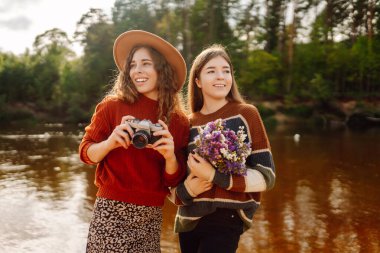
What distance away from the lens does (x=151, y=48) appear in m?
2.67

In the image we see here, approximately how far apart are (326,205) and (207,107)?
6.04 meters

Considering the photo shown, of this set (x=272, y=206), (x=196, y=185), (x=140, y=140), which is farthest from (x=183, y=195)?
(x=272, y=206)

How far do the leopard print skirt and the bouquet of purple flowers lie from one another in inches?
20.1

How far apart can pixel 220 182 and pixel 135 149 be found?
0.55m

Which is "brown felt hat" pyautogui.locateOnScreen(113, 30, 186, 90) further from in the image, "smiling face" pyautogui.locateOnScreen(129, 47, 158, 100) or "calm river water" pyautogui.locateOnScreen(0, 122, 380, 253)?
"calm river water" pyautogui.locateOnScreen(0, 122, 380, 253)

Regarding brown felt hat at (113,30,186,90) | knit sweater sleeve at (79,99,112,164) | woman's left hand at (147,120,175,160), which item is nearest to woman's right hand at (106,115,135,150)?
woman's left hand at (147,120,175,160)

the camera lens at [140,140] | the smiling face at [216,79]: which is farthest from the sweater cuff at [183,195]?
the smiling face at [216,79]

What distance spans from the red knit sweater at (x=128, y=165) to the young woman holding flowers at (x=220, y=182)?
0.17 meters

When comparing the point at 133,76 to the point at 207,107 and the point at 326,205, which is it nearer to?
the point at 207,107

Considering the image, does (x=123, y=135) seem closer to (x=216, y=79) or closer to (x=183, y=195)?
(x=183, y=195)

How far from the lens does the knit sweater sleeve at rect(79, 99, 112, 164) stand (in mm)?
2393

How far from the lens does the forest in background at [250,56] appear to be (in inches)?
1382

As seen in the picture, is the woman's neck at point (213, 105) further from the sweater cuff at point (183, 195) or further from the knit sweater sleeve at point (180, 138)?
the sweater cuff at point (183, 195)

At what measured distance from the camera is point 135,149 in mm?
2408
